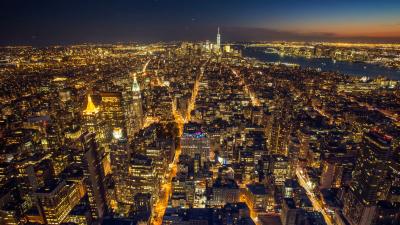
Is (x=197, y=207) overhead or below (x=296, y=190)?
below

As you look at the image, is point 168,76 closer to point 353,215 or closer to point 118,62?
point 118,62

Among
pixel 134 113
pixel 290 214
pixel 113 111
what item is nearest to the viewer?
pixel 290 214

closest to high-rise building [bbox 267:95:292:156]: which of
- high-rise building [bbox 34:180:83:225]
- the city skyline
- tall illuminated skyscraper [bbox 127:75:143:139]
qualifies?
the city skyline

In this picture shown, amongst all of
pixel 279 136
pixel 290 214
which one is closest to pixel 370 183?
pixel 290 214

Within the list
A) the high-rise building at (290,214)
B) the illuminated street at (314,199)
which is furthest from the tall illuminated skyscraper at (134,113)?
the high-rise building at (290,214)

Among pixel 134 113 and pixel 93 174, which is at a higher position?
pixel 134 113

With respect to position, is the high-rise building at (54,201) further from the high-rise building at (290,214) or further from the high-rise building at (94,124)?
the high-rise building at (290,214)

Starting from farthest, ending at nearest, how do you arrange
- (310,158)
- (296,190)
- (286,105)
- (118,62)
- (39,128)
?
(118,62)
(286,105)
(39,128)
(310,158)
(296,190)

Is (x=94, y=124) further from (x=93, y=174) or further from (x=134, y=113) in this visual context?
(x=93, y=174)

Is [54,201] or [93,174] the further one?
[93,174]

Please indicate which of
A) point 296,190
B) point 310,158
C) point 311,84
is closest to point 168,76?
point 311,84

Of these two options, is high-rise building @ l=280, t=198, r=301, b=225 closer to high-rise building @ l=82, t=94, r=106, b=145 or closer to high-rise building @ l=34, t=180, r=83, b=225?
high-rise building @ l=34, t=180, r=83, b=225
